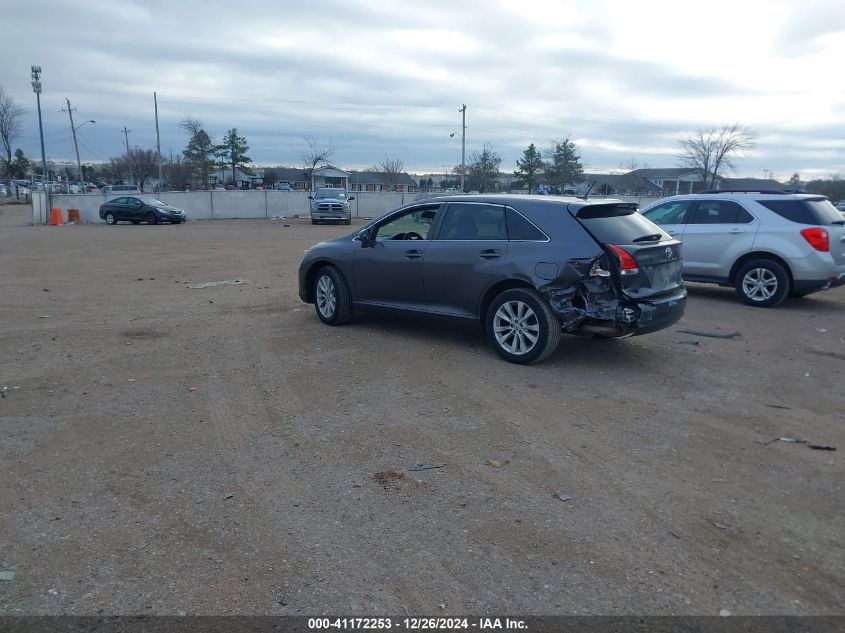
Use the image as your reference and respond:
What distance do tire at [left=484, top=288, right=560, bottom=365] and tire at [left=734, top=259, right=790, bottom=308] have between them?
530cm

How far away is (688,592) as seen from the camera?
10.7 feet

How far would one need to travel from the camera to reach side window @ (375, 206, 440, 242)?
8039 millimetres

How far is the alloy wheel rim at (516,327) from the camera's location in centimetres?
695

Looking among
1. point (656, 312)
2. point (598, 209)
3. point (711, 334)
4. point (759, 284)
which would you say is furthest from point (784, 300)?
point (598, 209)

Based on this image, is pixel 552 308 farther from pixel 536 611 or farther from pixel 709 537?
pixel 536 611

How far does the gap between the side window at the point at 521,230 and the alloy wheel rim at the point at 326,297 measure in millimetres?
2642

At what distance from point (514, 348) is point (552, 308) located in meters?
0.60

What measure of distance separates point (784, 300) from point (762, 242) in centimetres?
135

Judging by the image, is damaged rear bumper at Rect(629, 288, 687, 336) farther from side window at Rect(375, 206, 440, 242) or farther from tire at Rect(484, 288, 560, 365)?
side window at Rect(375, 206, 440, 242)

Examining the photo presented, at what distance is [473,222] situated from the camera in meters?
7.62

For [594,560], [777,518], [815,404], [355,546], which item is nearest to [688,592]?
[594,560]

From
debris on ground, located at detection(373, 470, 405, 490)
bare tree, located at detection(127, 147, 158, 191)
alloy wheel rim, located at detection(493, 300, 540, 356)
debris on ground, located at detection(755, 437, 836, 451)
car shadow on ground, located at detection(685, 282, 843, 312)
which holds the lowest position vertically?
debris on ground, located at detection(755, 437, 836, 451)

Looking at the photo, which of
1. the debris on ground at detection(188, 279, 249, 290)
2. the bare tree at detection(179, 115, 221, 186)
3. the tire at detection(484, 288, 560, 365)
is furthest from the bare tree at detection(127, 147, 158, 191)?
the tire at detection(484, 288, 560, 365)

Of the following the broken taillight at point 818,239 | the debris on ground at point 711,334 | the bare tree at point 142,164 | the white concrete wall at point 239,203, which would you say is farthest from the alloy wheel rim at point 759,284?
the bare tree at point 142,164
